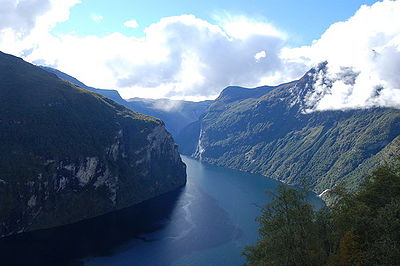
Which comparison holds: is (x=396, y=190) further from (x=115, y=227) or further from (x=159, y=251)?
(x=115, y=227)

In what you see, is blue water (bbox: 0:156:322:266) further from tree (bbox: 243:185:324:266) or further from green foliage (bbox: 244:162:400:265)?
tree (bbox: 243:185:324:266)

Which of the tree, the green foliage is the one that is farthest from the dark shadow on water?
the tree

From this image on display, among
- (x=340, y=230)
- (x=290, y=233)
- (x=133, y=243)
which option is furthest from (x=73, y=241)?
(x=340, y=230)

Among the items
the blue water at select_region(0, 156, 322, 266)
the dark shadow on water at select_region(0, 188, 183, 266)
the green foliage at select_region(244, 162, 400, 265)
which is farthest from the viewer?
the blue water at select_region(0, 156, 322, 266)

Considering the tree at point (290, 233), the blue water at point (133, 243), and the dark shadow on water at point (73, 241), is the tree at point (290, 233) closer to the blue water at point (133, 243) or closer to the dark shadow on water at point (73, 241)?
the blue water at point (133, 243)

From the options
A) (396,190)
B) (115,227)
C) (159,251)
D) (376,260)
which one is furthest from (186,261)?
(376,260)
